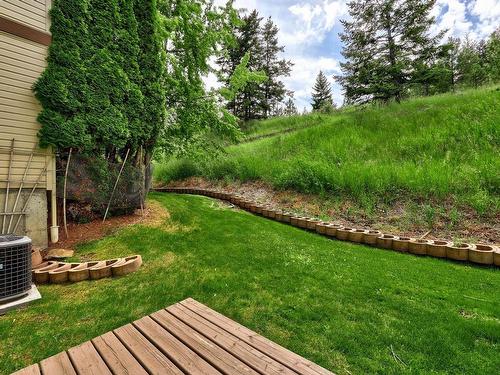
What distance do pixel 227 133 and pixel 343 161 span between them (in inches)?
170

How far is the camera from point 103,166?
5.26 meters

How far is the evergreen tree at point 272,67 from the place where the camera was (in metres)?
21.6

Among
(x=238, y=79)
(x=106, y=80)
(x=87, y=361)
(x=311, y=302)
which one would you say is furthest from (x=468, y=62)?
(x=87, y=361)

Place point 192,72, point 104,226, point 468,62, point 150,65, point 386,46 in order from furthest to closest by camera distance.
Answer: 1. point 468,62
2. point 386,46
3. point 192,72
4. point 150,65
5. point 104,226

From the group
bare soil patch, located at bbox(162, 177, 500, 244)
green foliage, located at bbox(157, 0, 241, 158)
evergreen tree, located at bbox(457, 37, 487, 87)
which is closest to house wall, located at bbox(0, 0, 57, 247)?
green foliage, located at bbox(157, 0, 241, 158)

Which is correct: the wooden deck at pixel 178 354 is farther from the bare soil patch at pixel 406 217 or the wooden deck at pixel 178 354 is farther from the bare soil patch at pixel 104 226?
the bare soil patch at pixel 406 217

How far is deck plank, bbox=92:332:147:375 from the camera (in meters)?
1.38

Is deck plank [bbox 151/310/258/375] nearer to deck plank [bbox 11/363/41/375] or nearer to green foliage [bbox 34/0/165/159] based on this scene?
deck plank [bbox 11/363/41/375]

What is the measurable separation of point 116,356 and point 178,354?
0.35 metres

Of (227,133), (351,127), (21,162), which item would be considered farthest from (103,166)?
(351,127)

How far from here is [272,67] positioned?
22.0m

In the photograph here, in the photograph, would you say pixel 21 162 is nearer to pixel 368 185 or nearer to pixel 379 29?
pixel 368 185

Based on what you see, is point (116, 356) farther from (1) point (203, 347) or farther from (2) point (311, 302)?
(2) point (311, 302)

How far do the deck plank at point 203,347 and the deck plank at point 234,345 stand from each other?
0.03m
